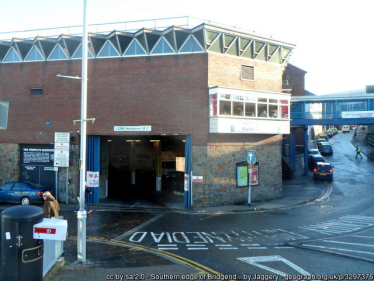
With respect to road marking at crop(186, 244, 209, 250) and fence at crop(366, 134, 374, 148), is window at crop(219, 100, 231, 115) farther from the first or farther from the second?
fence at crop(366, 134, 374, 148)

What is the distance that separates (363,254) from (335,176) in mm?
24624

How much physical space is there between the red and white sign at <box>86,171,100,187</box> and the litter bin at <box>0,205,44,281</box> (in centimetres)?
1506

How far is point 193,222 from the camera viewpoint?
54.5 feet

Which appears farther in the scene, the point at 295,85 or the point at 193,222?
the point at 295,85

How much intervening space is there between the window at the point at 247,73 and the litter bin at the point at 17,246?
57.6 feet

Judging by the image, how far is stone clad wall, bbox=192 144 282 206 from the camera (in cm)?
2070

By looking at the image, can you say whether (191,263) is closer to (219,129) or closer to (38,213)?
(38,213)

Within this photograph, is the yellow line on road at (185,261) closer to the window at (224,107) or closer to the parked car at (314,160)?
the window at (224,107)

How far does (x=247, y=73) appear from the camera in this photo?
22484 millimetres

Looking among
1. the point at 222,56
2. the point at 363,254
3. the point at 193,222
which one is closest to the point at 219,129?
the point at 222,56

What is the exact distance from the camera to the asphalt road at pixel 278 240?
31.8 ft

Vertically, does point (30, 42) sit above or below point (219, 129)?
above

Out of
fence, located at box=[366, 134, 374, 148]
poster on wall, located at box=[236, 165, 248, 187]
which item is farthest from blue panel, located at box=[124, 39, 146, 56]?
fence, located at box=[366, 134, 374, 148]

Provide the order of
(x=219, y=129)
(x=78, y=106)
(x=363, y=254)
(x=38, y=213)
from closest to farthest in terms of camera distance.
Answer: (x=38, y=213), (x=363, y=254), (x=219, y=129), (x=78, y=106)
